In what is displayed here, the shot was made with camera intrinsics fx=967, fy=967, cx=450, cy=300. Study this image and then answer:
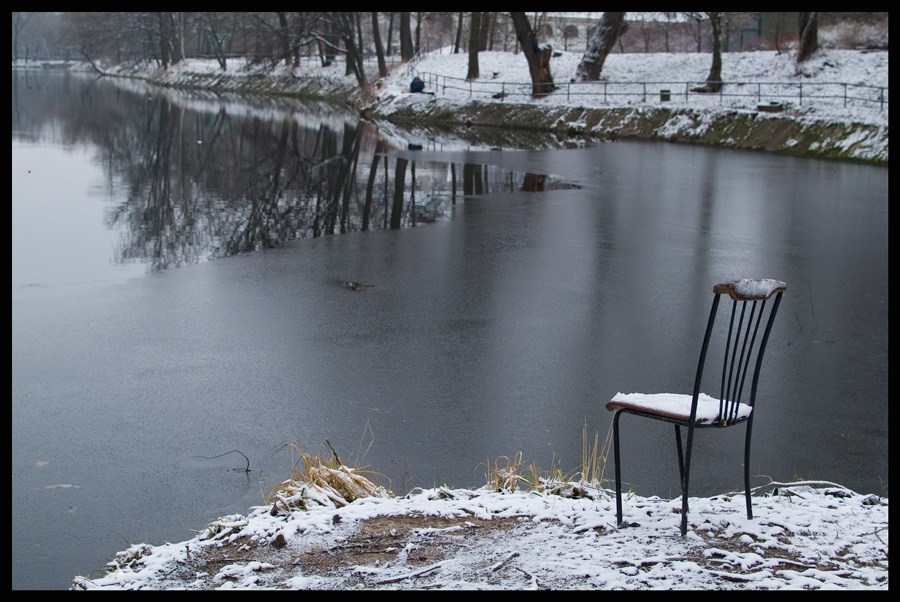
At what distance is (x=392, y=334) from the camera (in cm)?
936

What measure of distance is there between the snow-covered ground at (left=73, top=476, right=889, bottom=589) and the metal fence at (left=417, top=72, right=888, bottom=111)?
2806cm

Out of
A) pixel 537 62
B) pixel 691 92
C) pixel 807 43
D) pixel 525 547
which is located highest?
pixel 807 43

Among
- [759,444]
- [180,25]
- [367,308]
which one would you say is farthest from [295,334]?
[180,25]

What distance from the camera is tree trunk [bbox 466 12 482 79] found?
5162 cm

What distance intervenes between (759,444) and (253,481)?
3502mm

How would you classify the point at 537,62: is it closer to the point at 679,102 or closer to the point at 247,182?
the point at 679,102

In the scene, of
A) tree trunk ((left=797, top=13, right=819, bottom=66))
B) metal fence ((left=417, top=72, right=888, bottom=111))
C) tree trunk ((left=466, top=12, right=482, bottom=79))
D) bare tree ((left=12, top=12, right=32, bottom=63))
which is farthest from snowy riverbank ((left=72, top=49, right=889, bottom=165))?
bare tree ((left=12, top=12, right=32, bottom=63))

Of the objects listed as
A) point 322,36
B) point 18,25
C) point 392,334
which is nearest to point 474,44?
A: point 322,36

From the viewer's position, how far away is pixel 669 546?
4.39 metres

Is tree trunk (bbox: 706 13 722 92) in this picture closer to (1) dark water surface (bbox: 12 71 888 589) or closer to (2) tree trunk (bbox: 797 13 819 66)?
(2) tree trunk (bbox: 797 13 819 66)

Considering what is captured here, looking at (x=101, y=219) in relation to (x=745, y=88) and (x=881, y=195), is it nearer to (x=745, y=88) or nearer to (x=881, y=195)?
(x=881, y=195)

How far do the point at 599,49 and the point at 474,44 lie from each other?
9.09m

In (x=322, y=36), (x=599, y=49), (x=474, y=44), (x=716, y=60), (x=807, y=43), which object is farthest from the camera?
(x=322, y=36)

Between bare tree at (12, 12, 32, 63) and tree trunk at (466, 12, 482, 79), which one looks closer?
tree trunk at (466, 12, 482, 79)
